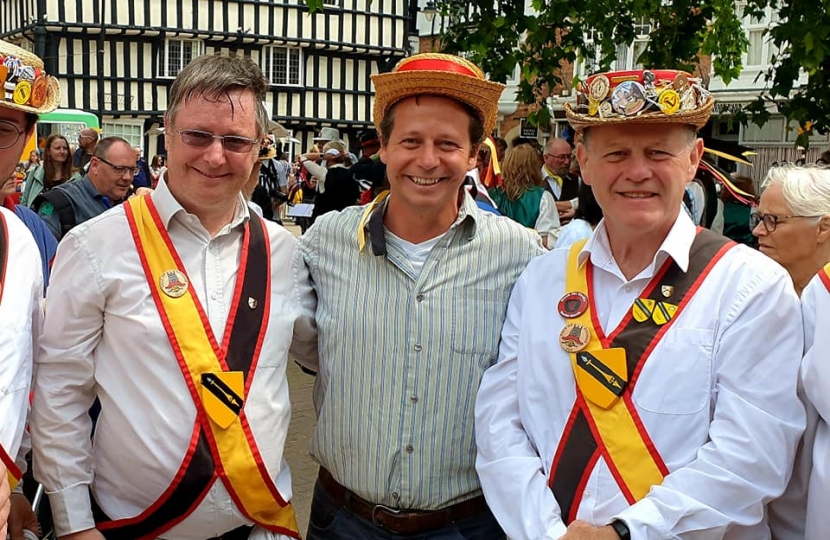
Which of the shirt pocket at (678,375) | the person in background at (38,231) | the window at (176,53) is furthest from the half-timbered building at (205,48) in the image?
the shirt pocket at (678,375)

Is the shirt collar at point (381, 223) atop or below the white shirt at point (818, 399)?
atop

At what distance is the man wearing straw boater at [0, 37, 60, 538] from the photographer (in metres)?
2.16

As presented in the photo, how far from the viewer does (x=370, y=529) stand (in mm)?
2596

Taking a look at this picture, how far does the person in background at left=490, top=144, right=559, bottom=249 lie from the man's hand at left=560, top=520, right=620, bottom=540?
4522 mm

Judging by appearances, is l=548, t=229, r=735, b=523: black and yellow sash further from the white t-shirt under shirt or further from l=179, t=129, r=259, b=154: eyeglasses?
l=179, t=129, r=259, b=154: eyeglasses

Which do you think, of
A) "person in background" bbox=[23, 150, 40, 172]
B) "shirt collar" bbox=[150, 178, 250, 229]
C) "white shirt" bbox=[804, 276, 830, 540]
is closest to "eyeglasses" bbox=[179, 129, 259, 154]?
"shirt collar" bbox=[150, 178, 250, 229]

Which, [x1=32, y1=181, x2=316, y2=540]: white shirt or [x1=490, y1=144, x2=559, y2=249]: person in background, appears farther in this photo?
[x1=490, y1=144, x2=559, y2=249]: person in background

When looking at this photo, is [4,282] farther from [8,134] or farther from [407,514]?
[407,514]

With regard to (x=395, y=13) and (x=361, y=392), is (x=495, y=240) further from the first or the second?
(x=395, y=13)

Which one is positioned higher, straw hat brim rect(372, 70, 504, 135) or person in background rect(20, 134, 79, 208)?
straw hat brim rect(372, 70, 504, 135)

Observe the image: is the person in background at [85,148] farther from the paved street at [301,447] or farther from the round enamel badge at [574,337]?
the round enamel badge at [574,337]

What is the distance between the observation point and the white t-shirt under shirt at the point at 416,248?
2.67 m

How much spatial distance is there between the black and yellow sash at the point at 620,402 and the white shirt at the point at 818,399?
29 centimetres

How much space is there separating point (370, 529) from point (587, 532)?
758 mm
